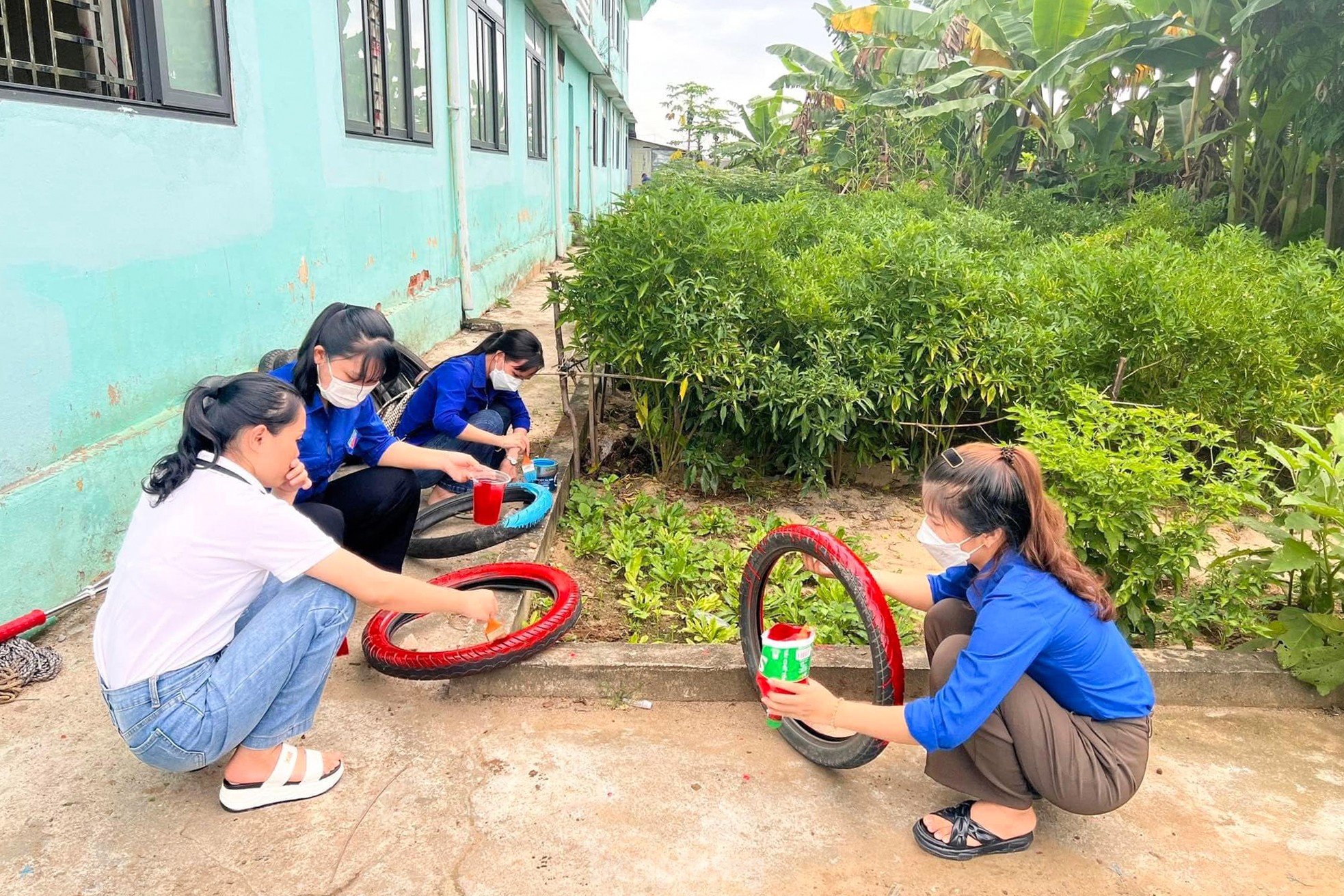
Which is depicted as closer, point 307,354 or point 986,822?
point 986,822

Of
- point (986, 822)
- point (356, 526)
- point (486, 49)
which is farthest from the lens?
point (486, 49)

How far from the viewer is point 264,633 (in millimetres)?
2234

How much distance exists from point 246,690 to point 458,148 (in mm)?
7378

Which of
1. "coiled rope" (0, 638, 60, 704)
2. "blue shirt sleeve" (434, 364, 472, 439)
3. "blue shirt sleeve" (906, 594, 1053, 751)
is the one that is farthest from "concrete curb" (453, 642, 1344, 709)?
"blue shirt sleeve" (434, 364, 472, 439)

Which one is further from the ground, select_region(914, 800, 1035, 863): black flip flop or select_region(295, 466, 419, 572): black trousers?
select_region(295, 466, 419, 572): black trousers

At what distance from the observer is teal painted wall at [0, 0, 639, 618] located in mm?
2971

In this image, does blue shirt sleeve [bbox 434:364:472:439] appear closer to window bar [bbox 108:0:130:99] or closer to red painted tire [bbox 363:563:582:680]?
red painted tire [bbox 363:563:582:680]

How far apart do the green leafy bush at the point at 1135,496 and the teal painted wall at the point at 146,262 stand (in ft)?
11.5

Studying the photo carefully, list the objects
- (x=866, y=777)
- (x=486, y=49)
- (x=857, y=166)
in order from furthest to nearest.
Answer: (x=857, y=166), (x=486, y=49), (x=866, y=777)

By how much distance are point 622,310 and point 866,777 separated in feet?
9.04

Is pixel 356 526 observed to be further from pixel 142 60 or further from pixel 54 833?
pixel 142 60

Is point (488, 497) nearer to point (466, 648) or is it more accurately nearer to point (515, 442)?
point (515, 442)

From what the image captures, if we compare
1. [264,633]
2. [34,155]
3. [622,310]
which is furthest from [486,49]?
[264,633]

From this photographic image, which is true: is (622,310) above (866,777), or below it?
above
